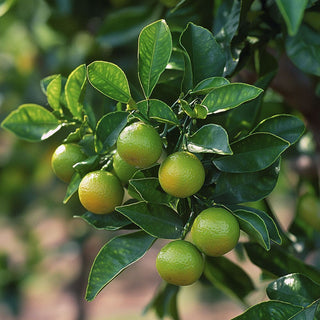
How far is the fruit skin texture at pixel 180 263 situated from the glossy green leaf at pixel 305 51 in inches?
11.0

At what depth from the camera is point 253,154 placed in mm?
548

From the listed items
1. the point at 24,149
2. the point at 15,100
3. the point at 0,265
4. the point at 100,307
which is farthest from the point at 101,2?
the point at 100,307

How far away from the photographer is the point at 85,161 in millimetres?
598

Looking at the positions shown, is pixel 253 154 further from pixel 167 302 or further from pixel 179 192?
pixel 167 302

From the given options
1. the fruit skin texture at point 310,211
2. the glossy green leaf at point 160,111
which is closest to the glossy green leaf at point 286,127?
the glossy green leaf at point 160,111

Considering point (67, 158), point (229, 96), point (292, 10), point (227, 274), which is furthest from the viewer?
point (227, 274)

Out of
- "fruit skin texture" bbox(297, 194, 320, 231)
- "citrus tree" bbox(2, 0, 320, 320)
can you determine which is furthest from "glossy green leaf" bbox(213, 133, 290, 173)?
"fruit skin texture" bbox(297, 194, 320, 231)

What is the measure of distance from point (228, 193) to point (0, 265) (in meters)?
1.65

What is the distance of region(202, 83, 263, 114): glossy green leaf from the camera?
0.51 m

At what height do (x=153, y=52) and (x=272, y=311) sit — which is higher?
(x=153, y=52)

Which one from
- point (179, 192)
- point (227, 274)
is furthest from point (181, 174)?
point (227, 274)

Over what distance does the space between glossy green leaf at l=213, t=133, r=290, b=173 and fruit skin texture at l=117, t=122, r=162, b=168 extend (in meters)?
0.07

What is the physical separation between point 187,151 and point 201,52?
117 mm

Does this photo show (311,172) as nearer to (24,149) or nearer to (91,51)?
(91,51)
